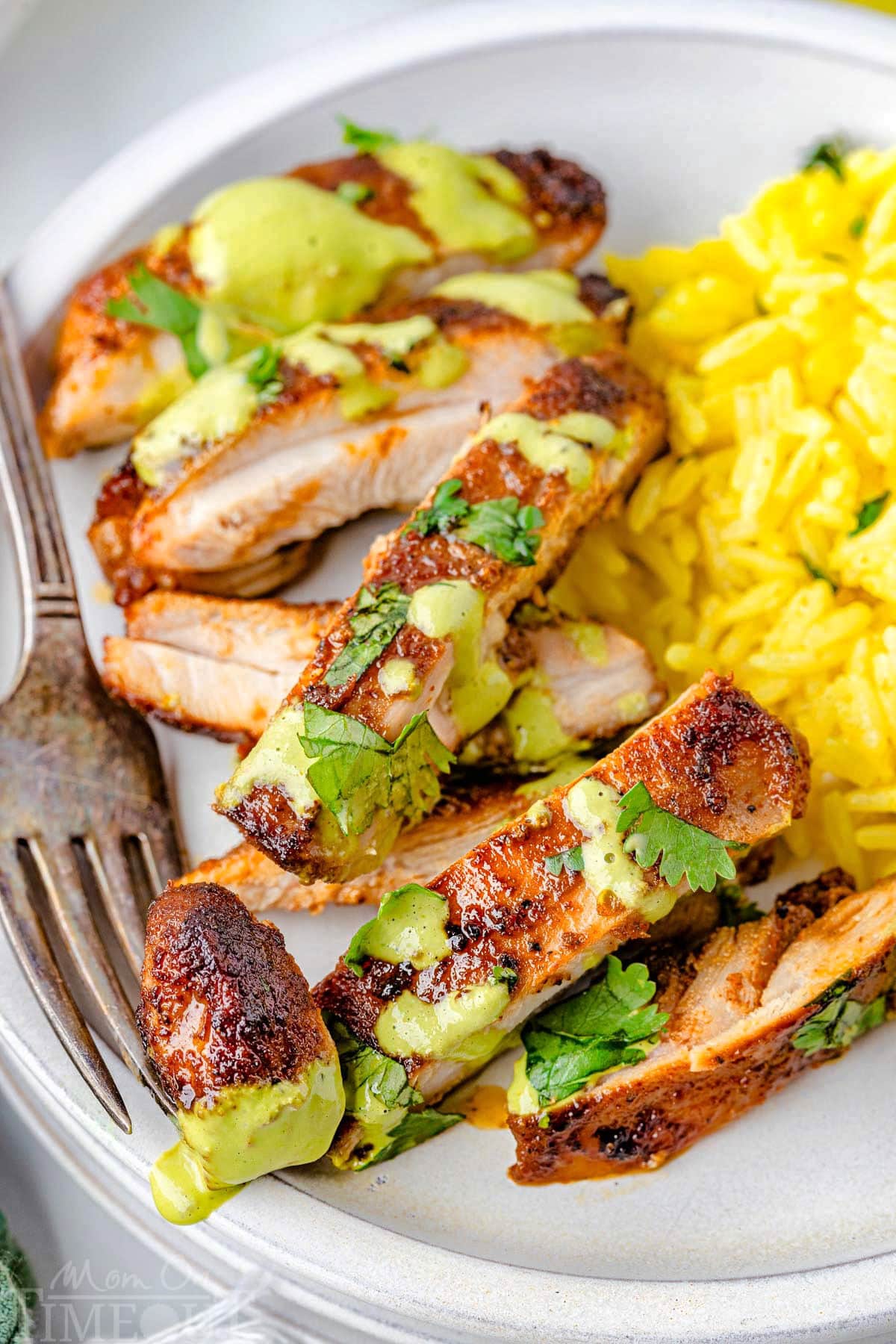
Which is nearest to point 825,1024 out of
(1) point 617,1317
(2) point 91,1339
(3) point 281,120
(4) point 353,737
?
(1) point 617,1317

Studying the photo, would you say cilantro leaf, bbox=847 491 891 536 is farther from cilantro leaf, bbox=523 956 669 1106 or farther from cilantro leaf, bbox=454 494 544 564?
cilantro leaf, bbox=523 956 669 1106

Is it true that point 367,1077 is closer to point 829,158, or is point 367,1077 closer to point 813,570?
point 813,570

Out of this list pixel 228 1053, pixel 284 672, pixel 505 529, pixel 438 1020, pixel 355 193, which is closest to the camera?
pixel 228 1053

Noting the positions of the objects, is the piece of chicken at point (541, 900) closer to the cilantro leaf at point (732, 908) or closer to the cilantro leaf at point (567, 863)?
the cilantro leaf at point (567, 863)

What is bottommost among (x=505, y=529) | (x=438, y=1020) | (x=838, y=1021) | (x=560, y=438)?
(x=838, y=1021)

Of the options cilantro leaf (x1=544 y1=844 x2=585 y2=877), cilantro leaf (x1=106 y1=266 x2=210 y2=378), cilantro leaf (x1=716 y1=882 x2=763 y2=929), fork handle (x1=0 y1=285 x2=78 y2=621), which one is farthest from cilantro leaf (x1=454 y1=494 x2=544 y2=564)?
fork handle (x1=0 y1=285 x2=78 y2=621)

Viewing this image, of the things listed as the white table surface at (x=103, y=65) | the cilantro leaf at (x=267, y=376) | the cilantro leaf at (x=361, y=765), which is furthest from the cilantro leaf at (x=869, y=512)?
the white table surface at (x=103, y=65)

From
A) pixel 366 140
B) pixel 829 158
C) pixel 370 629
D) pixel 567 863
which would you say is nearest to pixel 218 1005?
pixel 567 863
